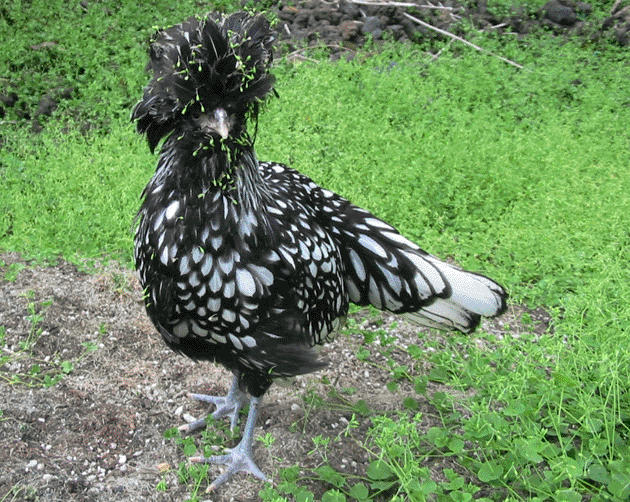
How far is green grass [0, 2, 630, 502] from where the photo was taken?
2.63 meters

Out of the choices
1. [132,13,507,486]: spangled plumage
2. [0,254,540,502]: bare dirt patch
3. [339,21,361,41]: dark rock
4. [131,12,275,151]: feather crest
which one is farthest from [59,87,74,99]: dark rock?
[131,12,275,151]: feather crest

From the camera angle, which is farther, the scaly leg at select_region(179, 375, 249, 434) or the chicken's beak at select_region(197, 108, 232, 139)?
the scaly leg at select_region(179, 375, 249, 434)

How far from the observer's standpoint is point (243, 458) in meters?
2.89

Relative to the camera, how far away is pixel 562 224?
470 centimetres

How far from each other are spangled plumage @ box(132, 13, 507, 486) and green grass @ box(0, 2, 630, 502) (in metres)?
0.50

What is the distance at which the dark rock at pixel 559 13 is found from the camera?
8.24 metres

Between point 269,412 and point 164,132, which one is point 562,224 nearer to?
point 269,412

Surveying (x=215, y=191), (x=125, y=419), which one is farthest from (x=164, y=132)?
(x=125, y=419)

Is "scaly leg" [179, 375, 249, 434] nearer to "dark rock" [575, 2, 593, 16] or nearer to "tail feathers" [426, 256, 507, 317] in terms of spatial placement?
"tail feathers" [426, 256, 507, 317]

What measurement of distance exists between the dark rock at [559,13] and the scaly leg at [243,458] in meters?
7.28

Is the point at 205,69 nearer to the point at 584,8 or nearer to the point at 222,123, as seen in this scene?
the point at 222,123

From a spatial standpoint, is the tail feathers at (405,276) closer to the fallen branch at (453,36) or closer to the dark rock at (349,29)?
the fallen branch at (453,36)

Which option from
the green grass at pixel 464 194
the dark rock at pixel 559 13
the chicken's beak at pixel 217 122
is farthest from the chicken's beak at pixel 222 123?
the dark rock at pixel 559 13

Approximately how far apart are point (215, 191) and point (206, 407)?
1.41m
